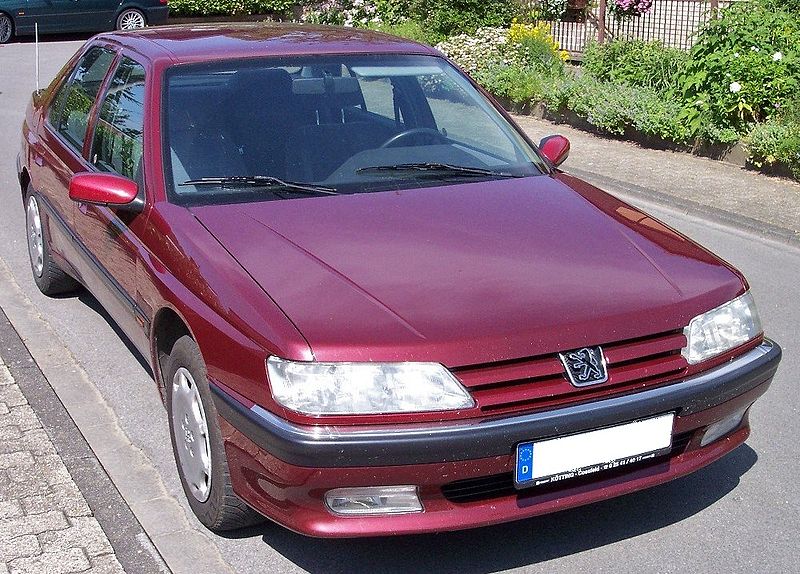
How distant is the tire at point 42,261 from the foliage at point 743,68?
22.5ft

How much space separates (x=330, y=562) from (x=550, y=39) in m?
13.1

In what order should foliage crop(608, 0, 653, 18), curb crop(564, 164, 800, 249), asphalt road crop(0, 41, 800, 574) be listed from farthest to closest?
foliage crop(608, 0, 653, 18) < curb crop(564, 164, 800, 249) < asphalt road crop(0, 41, 800, 574)

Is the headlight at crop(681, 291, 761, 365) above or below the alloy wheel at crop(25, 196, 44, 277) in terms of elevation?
above

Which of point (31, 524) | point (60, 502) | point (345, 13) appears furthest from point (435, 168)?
point (345, 13)

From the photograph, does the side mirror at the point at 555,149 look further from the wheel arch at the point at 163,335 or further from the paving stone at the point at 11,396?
the paving stone at the point at 11,396

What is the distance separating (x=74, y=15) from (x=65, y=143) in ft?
67.1

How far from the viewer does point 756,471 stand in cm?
453

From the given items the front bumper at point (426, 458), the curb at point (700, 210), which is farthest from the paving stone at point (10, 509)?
the curb at point (700, 210)

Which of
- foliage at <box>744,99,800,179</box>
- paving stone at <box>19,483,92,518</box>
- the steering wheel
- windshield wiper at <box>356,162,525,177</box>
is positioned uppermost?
the steering wheel

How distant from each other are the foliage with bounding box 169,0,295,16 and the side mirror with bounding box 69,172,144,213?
76.0ft

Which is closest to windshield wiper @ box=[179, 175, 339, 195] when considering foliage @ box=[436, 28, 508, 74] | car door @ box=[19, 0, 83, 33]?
foliage @ box=[436, 28, 508, 74]

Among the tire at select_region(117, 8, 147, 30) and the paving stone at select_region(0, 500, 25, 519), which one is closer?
the paving stone at select_region(0, 500, 25, 519)

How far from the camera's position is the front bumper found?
130 inches

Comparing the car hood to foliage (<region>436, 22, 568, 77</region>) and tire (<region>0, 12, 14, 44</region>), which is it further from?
tire (<region>0, 12, 14, 44</region>)
